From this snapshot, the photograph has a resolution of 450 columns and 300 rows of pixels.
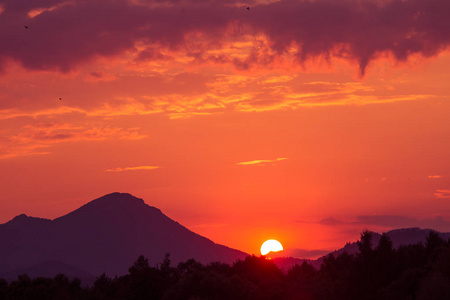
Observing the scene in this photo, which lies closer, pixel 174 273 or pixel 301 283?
pixel 301 283

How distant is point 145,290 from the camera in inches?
4906

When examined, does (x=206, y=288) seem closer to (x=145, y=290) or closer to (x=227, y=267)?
(x=145, y=290)

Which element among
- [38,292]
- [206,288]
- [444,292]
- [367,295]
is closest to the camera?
[444,292]

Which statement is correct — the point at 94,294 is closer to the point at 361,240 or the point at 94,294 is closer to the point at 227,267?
the point at 227,267

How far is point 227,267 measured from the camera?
141 metres

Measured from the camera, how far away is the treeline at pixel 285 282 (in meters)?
105

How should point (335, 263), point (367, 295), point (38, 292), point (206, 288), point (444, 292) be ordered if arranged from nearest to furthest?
point (444, 292) → point (367, 295) → point (206, 288) → point (38, 292) → point (335, 263)

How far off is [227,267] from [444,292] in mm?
59787

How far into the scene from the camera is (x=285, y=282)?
4838 inches

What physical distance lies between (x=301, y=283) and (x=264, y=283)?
622cm

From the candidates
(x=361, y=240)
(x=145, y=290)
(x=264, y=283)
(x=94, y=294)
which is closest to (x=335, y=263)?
(x=361, y=240)

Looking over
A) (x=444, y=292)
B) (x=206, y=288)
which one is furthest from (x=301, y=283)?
(x=444, y=292)

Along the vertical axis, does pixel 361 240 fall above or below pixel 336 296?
above

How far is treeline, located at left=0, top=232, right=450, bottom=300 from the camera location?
104688mm
